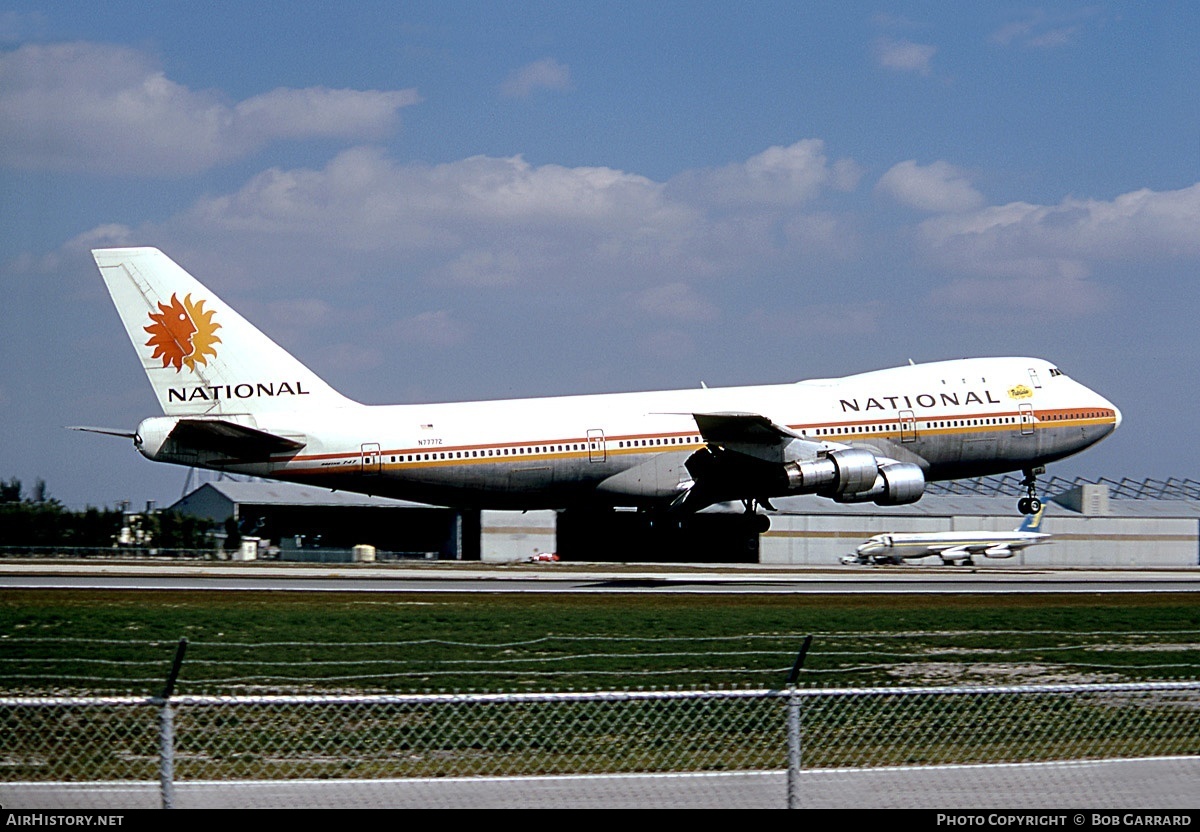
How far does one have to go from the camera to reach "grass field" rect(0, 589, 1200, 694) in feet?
58.8

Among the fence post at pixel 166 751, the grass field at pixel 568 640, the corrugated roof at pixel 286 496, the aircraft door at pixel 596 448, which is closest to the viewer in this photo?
the fence post at pixel 166 751

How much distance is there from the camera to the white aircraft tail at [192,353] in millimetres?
44344

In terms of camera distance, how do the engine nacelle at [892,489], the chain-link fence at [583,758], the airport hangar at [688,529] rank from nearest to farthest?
the chain-link fence at [583,758], the engine nacelle at [892,489], the airport hangar at [688,529]

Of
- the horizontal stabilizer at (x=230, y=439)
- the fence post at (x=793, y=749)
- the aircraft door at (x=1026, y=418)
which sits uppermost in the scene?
the aircraft door at (x=1026, y=418)

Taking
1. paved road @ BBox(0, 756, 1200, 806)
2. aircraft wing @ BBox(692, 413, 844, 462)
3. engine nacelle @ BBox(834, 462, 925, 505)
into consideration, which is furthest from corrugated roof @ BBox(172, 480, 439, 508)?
paved road @ BBox(0, 756, 1200, 806)

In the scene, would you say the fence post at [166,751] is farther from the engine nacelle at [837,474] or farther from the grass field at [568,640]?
the engine nacelle at [837,474]

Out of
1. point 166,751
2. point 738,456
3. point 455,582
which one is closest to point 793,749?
point 166,751

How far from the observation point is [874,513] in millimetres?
89250

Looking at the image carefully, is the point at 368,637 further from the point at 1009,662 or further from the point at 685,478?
the point at 685,478

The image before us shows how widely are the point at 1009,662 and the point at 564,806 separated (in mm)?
12809

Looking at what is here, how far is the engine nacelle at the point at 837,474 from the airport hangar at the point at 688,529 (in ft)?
106

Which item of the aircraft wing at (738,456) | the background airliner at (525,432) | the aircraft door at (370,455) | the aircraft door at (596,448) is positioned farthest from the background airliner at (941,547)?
the aircraft door at (370,455)

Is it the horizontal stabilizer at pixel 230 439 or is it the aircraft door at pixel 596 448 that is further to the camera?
the aircraft door at pixel 596 448
